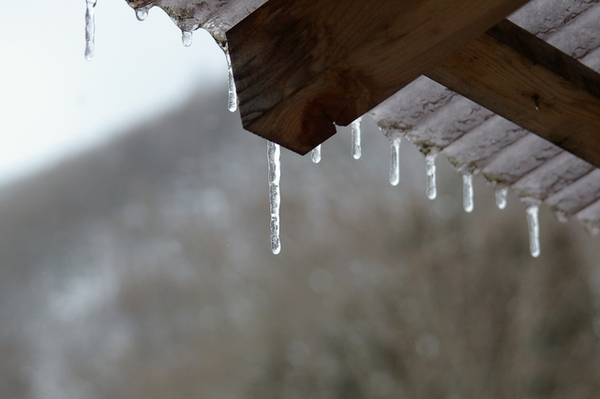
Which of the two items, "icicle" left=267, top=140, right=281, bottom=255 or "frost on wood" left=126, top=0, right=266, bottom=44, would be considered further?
"icicle" left=267, top=140, right=281, bottom=255

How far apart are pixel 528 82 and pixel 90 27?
79cm

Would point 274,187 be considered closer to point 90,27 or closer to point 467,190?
point 90,27

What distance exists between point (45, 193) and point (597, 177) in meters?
17.1

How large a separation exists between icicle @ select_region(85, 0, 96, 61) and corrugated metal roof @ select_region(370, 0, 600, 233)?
0.57 m

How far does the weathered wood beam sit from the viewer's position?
0.79 m

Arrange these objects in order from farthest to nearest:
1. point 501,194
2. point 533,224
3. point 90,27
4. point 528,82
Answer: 1. point 533,224
2. point 501,194
3. point 90,27
4. point 528,82

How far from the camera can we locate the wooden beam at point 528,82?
99cm

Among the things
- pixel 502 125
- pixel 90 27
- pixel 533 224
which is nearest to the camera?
pixel 90 27

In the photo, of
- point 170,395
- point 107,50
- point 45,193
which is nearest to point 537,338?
point 170,395

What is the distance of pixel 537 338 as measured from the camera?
7.49m

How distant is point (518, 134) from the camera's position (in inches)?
57.7

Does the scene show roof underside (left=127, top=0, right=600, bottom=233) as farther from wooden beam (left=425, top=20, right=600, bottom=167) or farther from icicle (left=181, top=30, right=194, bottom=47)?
wooden beam (left=425, top=20, right=600, bottom=167)

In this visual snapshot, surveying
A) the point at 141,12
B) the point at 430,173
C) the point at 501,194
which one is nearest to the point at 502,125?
the point at 501,194

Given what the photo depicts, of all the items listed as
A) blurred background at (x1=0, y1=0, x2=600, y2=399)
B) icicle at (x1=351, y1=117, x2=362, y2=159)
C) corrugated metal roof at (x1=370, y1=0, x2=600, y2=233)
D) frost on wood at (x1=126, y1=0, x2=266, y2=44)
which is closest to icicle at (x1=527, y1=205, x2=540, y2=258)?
corrugated metal roof at (x1=370, y1=0, x2=600, y2=233)
